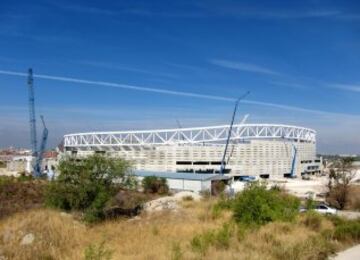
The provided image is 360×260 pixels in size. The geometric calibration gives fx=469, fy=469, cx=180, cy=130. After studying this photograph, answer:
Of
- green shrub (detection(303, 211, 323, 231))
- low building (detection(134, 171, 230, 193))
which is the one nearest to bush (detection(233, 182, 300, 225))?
green shrub (detection(303, 211, 323, 231))

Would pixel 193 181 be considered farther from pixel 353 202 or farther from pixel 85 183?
pixel 85 183

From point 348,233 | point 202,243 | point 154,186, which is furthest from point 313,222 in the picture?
point 154,186

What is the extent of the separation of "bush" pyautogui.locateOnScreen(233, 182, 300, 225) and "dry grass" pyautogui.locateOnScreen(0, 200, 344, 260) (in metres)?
0.79

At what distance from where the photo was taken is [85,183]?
22.9 meters

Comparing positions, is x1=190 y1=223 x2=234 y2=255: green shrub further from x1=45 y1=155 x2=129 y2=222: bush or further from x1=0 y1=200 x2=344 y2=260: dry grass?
x1=45 y1=155 x2=129 y2=222: bush

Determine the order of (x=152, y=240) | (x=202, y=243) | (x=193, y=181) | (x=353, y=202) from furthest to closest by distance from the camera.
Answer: (x=193, y=181)
(x=353, y=202)
(x=152, y=240)
(x=202, y=243)

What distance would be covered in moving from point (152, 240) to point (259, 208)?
5417mm

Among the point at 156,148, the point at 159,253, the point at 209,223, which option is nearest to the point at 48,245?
the point at 159,253

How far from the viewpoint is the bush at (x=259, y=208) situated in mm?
18053

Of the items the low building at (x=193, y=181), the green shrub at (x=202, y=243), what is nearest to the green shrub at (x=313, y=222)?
the green shrub at (x=202, y=243)

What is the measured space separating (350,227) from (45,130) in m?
129

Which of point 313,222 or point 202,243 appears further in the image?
point 313,222

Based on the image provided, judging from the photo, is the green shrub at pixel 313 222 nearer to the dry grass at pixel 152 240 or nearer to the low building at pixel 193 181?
the dry grass at pixel 152 240

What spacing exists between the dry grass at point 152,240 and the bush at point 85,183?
12.3ft
